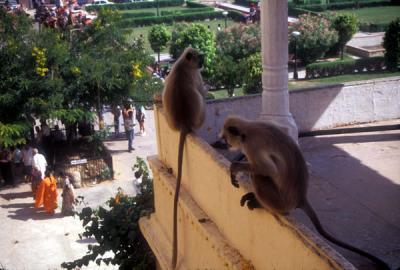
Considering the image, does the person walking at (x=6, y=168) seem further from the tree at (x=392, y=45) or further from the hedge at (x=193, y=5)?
the hedge at (x=193, y=5)

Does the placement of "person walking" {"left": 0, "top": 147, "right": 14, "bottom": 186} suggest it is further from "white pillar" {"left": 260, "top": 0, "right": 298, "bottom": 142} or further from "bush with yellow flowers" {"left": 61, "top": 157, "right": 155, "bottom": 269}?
"white pillar" {"left": 260, "top": 0, "right": 298, "bottom": 142}

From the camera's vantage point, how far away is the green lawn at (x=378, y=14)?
42.2 m

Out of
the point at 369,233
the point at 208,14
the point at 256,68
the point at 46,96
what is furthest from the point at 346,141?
the point at 208,14

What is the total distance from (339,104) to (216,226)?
378 centimetres

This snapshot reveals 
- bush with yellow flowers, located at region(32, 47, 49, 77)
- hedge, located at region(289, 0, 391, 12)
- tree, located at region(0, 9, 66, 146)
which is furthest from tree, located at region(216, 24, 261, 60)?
hedge, located at region(289, 0, 391, 12)

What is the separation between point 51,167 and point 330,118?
1142 centimetres

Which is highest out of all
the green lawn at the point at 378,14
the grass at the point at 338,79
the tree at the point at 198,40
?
the green lawn at the point at 378,14

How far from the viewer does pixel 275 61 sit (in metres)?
5.76

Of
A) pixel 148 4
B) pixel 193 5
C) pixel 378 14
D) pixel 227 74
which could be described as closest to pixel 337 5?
pixel 378 14

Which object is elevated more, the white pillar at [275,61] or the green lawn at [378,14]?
the green lawn at [378,14]

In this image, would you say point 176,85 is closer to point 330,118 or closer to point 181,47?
point 330,118

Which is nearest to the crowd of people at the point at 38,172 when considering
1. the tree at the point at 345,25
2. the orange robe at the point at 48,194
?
the orange robe at the point at 48,194

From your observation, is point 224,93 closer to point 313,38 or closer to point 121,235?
point 313,38

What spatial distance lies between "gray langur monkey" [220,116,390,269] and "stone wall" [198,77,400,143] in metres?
3.49
